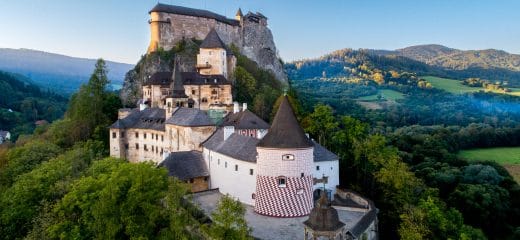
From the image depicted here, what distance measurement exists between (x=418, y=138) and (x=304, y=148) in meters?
43.7

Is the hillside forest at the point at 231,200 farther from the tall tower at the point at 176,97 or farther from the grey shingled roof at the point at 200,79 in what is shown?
the tall tower at the point at 176,97

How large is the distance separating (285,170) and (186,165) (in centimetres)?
1093

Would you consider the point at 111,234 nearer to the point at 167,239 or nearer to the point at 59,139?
the point at 167,239

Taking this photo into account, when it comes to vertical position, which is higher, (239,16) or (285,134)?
(239,16)

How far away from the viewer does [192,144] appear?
3819cm

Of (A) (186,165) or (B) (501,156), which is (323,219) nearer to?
(A) (186,165)

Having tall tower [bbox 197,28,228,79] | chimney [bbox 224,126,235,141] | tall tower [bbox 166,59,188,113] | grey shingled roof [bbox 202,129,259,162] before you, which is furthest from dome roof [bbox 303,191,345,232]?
tall tower [bbox 197,28,228,79]

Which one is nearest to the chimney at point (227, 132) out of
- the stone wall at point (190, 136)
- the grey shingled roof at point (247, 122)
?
the stone wall at point (190, 136)

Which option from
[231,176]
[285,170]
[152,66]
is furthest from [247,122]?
[152,66]

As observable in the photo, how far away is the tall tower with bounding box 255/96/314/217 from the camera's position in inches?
1051

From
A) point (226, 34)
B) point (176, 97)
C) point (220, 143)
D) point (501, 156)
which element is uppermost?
point (226, 34)

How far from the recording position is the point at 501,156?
66812 mm

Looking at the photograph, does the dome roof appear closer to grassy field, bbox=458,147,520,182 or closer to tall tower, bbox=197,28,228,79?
tall tower, bbox=197,28,228,79

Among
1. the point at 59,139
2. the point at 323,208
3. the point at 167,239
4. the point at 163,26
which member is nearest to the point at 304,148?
the point at 323,208
